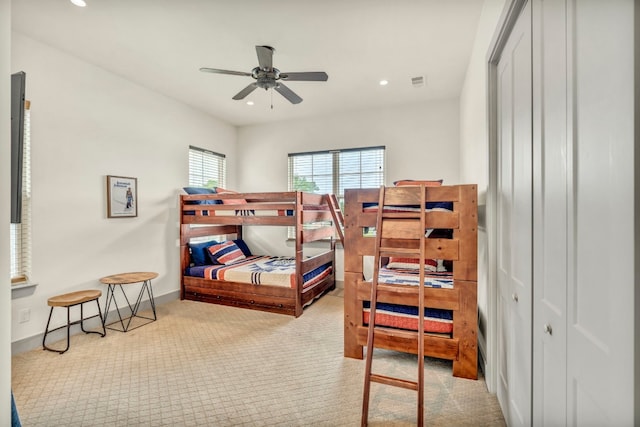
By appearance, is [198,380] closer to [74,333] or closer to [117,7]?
[74,333]

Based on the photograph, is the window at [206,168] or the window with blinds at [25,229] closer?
A: the window with blinds at [25,229]

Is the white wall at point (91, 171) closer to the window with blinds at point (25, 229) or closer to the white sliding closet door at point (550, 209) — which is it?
the window with blinds at point (25, 229)

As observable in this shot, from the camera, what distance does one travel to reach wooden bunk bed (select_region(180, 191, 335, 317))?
3.62 meters

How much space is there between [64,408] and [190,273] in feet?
7.61

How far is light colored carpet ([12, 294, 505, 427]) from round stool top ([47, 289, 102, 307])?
17.3 inches

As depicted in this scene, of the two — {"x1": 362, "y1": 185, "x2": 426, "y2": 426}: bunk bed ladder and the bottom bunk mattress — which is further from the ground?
{"x1": 362, "y1": 185, "x2": 426, "y2": 426}: bunk bed ladder

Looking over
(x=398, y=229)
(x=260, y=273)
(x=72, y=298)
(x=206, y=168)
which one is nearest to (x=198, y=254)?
(x=260, y=273)

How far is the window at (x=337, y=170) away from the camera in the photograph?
15.7 ft

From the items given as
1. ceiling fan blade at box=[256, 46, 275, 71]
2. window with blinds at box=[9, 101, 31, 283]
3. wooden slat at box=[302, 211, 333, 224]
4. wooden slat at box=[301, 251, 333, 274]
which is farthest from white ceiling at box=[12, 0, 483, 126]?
wooden slat at box=[301, 251, 333, 274]

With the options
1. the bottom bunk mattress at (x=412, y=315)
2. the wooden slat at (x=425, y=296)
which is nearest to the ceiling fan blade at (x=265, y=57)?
the wooden slat at (x=425, y=296)

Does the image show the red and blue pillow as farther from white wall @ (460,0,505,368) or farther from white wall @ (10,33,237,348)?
white wall @ (460,0,505,368)

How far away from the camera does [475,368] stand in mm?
2162

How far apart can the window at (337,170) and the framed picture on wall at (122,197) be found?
8.09ft

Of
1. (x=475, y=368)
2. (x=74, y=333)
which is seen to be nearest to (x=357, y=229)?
(x=475, y=368)
